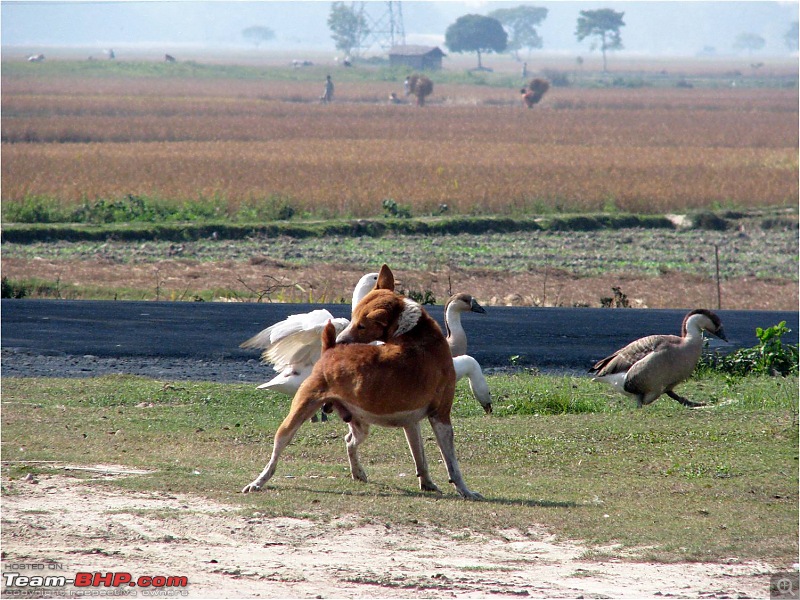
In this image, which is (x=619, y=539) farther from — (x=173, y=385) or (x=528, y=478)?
(x=173, y=385)

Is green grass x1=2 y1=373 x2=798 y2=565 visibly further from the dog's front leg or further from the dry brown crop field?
the dry brown crop field

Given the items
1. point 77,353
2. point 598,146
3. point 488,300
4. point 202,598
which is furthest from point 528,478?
point 598,146

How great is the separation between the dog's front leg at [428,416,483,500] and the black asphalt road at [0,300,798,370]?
8.24 meters

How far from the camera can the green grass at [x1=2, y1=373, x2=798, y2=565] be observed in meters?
8.16

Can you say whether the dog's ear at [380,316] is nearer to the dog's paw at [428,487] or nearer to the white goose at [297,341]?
the white goose at [297,341]

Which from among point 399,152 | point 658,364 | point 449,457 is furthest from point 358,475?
point 399,152

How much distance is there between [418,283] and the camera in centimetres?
2366

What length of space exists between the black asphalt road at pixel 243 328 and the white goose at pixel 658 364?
11.6ft

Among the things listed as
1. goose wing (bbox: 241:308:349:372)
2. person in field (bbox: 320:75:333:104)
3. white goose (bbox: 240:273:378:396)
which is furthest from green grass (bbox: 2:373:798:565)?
person in field (bbox: 320:75:333:104)

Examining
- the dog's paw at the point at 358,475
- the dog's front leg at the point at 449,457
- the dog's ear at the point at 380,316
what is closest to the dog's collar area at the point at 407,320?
the dog's ear at the point at 380,316

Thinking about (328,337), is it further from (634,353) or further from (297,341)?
(634,353)

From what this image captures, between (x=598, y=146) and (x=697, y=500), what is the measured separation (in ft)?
166

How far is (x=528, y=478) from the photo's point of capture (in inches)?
401

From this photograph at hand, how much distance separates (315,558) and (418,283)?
55.2 ft
